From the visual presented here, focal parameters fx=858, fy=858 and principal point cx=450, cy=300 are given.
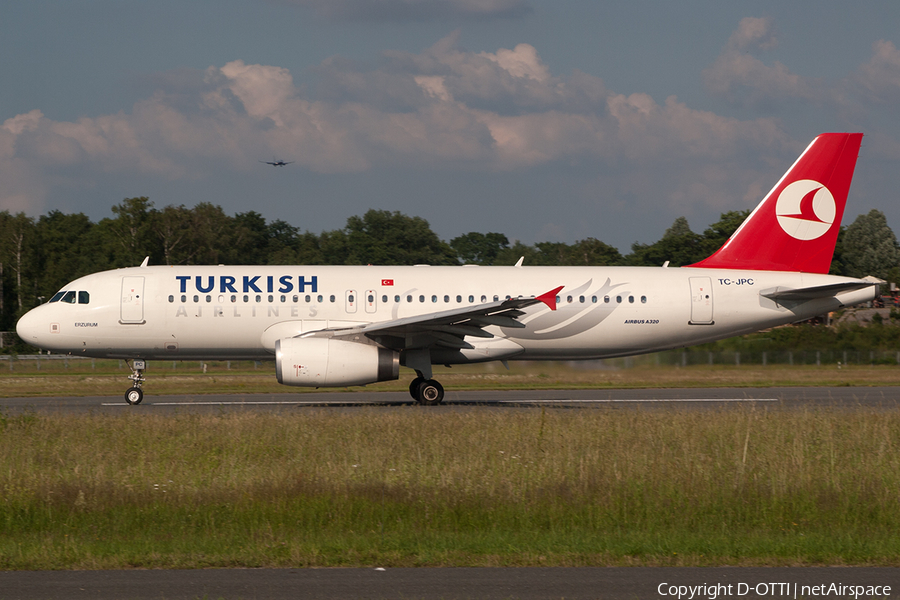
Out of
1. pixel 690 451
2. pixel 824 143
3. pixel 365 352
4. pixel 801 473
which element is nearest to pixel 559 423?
pixel 690 451

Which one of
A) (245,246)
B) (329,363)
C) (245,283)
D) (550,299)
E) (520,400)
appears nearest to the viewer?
(329,363)

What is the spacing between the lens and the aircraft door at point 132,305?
21.9 metres

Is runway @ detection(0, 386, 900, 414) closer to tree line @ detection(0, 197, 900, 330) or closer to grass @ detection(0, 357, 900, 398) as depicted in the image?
grass @ detection(0, 357, 900, 398)

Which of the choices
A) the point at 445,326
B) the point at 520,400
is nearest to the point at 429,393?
the point at 445,326

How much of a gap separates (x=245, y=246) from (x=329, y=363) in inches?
2784

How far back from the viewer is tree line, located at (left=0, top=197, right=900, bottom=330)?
6681 centimetres

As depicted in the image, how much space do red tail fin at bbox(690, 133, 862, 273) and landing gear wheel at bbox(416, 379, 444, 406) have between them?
28.0 feet

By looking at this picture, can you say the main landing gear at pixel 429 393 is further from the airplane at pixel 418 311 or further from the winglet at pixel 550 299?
the winglet at pixel 550 299

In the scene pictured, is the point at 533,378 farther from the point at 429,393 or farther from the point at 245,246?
the point at 245,246

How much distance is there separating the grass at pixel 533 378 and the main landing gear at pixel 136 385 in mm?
4427

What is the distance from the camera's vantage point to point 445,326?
67.5 feet

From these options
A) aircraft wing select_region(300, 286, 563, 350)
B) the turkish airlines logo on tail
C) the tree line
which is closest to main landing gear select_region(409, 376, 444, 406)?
aircraft wing select_region(300, 286, 563, 350)

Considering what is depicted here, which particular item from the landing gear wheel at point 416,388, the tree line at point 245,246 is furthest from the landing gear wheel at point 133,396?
the tree line at point 245,246

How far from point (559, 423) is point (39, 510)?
28.1 ft
